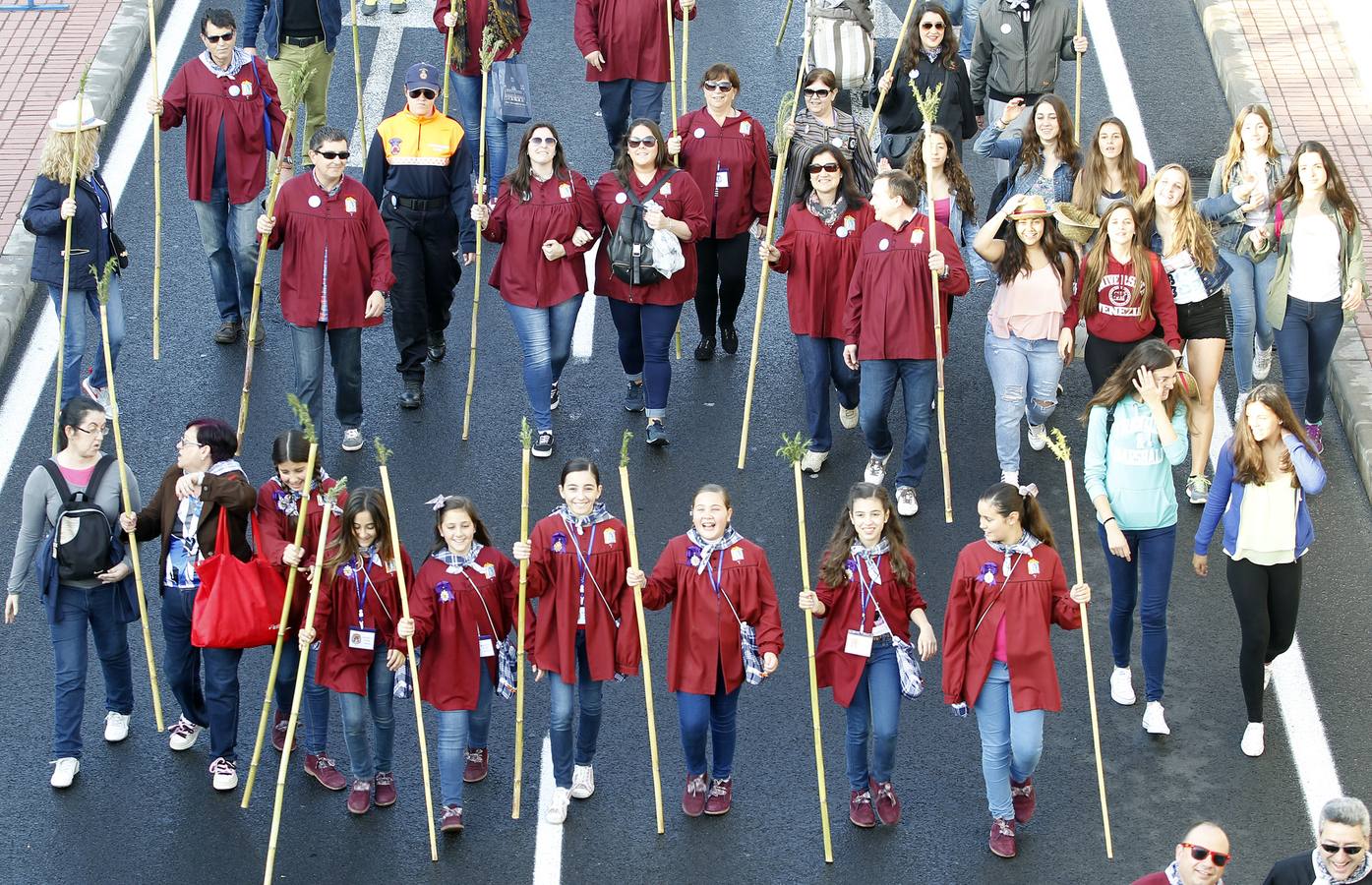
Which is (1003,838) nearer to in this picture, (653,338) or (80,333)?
(653,338)

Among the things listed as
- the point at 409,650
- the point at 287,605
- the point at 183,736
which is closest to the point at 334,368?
the point at 183,736

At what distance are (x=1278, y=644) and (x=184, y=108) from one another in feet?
26.1

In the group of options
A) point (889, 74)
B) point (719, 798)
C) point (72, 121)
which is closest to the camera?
point (719, 798)

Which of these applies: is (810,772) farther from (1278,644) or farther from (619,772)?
(1278,644)

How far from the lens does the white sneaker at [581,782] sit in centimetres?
1002

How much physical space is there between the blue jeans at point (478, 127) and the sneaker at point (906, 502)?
450 centimetres

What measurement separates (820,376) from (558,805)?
12.3 ft

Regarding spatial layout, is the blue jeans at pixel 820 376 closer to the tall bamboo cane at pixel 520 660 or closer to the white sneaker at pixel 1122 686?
the white sneaker at pixel 1122 686

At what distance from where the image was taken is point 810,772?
1023cm

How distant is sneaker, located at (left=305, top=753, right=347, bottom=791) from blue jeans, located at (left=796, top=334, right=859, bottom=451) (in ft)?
13.1

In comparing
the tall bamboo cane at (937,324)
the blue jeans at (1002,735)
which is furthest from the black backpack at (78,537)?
the tall bamboo cane at (937,324)

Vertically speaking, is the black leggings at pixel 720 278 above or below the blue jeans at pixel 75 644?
above

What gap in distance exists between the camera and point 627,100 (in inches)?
595

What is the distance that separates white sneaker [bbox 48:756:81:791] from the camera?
9938 millimetres
